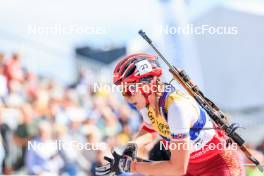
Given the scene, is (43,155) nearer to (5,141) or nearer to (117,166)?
(5,141)

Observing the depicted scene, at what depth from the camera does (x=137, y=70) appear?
460cm

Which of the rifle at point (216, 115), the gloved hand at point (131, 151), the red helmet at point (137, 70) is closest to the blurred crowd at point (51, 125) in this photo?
the rifle at point (216, 115)

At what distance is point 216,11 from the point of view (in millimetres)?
14180

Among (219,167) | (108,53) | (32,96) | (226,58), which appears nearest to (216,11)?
(226,58)

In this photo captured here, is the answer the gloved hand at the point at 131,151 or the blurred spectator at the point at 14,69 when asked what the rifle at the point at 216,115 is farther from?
the blurred spectator at the point at 14,69

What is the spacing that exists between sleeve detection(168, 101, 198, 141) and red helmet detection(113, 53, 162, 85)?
0.32 meters

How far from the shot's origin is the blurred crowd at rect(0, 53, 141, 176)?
8.38 m

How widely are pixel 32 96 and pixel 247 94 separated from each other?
7.52 meters

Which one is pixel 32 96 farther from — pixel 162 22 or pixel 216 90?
pixel 216 90

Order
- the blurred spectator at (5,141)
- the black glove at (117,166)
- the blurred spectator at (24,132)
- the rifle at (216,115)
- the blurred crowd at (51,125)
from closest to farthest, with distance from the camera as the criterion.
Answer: the black glove at (117,166), the rifle at (216,115), the blurred spectator at (5,141), the blurred crowd at (51,125), the blurred spectator at (24,132)

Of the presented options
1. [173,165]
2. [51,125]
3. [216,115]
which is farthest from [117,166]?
[51,125]

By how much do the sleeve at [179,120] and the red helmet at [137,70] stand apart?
1.04ft

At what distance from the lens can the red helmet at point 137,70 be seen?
4.59 meters

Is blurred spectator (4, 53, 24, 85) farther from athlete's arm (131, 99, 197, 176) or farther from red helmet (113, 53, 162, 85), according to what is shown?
athlete's arm (131, 99, 197, 176)
